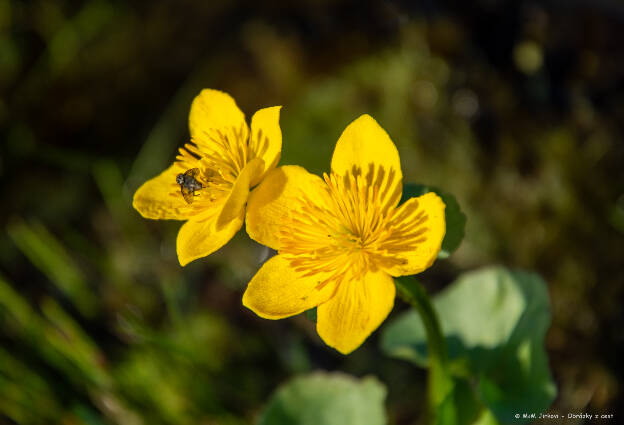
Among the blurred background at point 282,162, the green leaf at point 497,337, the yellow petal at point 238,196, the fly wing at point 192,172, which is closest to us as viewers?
the yellow petal at point 238,196

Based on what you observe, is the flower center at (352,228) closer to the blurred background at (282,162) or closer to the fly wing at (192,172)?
the fly wing at (192,172)

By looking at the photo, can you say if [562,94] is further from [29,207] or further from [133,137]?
[29,207]

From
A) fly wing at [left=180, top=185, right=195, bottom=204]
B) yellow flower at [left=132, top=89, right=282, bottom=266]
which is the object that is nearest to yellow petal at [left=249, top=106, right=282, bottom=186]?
yellow flower at [left=132, top=89, right=282, bottom=266]

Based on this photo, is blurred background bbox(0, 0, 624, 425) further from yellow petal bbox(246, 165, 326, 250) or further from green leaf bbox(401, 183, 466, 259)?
green leaf bbox(401, 183, 466, 259)

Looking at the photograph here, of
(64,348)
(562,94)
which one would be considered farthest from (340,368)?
(562,94)

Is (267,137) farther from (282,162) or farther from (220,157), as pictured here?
(282,162)

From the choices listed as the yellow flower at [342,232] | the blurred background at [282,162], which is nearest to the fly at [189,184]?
the yellow flower at [342,232]
